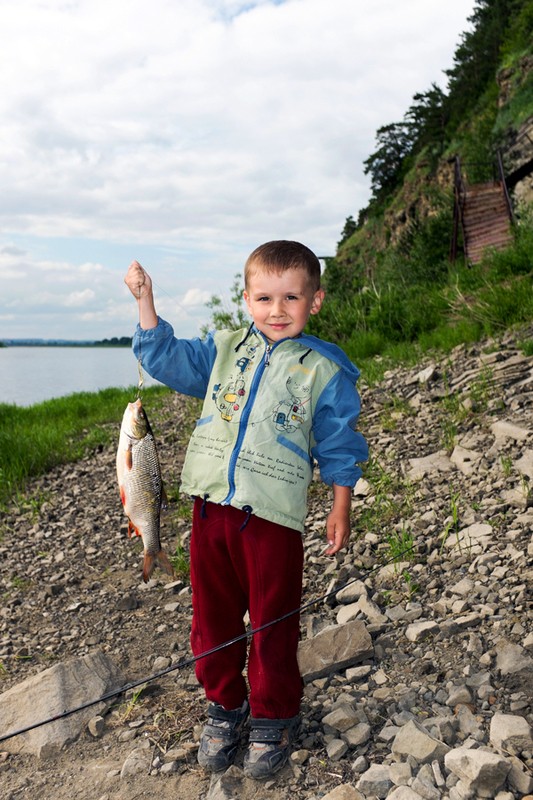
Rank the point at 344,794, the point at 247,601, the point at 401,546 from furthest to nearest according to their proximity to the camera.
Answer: the point at 401,546
the point at 247,601
the point at 344,794

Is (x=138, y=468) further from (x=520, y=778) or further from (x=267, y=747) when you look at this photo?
(x=520, y=778)

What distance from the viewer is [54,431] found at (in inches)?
426

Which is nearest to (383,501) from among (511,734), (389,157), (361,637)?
(361,637)

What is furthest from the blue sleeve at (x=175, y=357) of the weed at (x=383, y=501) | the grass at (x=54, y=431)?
the grass at (x=54, y=431)

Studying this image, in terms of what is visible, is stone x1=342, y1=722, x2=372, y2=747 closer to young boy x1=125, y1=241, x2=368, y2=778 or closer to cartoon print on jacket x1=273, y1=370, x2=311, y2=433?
young boy x1=125, y1=241, x2=368, y2=778

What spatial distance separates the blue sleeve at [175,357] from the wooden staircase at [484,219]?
33.6 ft

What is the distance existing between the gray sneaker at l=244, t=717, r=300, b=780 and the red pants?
0.13ft

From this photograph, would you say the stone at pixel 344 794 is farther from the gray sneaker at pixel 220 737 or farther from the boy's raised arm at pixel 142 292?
the boy's raised arm at pixel 142 292

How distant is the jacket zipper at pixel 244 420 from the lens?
3232 mm

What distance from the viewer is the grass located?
9.12 m

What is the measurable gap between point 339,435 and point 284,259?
2.88 feet

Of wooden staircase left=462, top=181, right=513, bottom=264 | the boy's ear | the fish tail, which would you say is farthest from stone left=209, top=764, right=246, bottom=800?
wooden staircase left=462, top=181, right=513, bottom=264

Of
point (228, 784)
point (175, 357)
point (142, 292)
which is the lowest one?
point (228, 784)

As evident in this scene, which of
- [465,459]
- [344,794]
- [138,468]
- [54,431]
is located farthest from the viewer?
[54,431]
